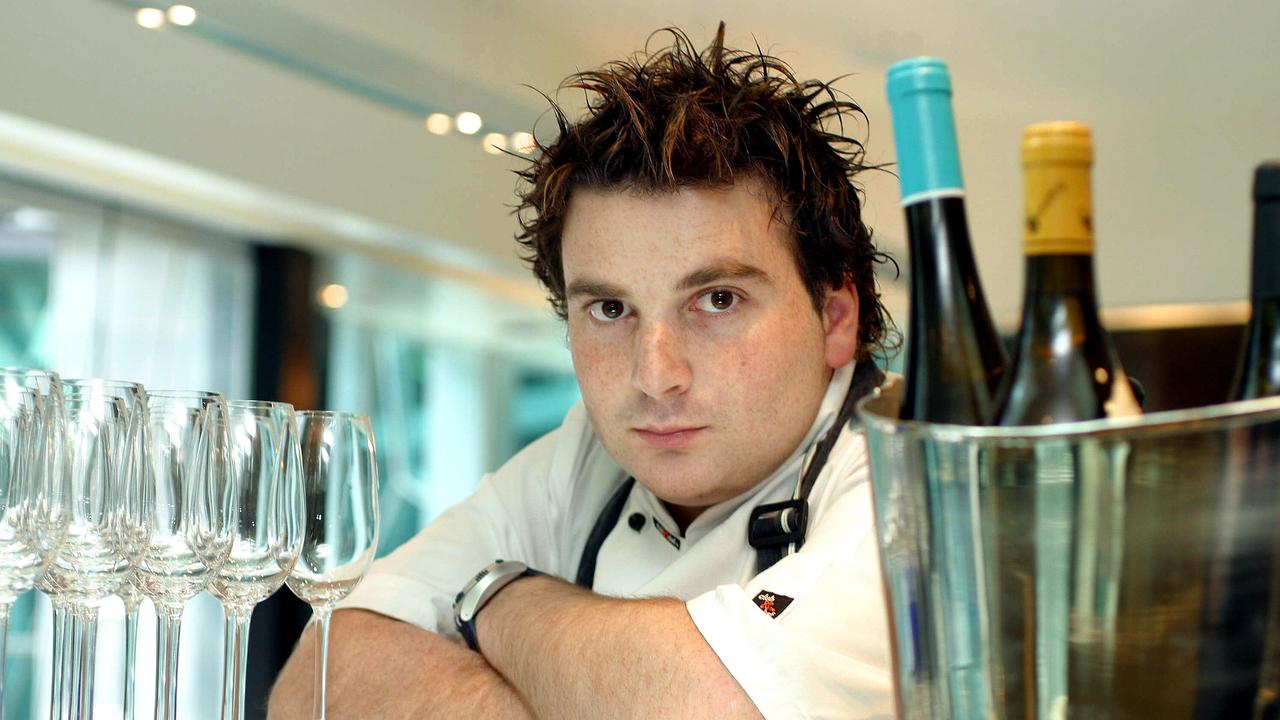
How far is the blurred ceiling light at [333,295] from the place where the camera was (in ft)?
15.2

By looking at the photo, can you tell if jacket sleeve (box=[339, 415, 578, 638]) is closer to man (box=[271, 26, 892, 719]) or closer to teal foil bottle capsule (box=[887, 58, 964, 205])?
man (box=[271, 26, 892, 719])

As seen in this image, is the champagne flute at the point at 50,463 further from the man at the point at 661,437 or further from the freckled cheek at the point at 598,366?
the freckled cheek at the point at 598,366

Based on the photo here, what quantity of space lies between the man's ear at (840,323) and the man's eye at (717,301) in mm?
150

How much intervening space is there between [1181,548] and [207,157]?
334 cm

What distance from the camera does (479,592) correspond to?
1095 millimetres

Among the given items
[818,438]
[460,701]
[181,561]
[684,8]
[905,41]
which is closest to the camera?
[181,561]

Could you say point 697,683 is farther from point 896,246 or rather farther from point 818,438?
point 896,246

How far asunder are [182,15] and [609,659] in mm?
2838

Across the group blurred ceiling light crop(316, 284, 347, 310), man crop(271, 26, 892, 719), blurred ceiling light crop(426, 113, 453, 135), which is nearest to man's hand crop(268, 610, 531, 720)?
man crop(271, 26, 892, 719)

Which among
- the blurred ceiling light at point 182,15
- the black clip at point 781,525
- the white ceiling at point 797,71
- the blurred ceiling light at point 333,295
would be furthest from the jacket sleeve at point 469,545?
the blurred ceiling light at point 333,295

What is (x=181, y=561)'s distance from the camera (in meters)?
0.73

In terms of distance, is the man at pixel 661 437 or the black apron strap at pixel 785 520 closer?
the man at pixel 661 437

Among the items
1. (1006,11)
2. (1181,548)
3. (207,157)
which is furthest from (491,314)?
(1181,548)

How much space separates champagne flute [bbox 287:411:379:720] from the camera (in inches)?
31.5
